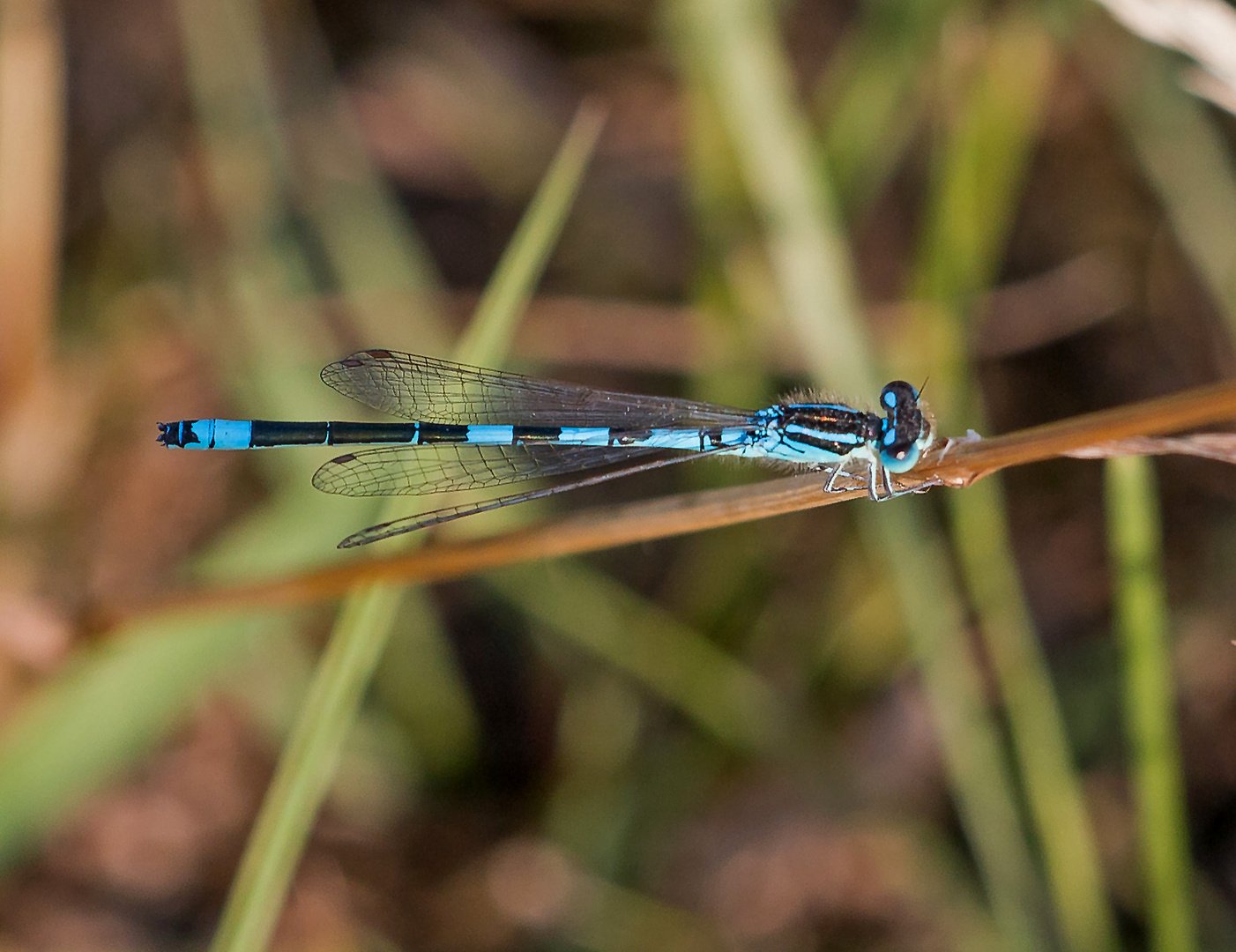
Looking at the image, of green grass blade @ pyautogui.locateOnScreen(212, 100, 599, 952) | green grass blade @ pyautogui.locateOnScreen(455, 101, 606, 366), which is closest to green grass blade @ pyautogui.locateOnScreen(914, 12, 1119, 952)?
green grass blade @ pyautogui.locateOnScreen(455, 101, 606, 366)

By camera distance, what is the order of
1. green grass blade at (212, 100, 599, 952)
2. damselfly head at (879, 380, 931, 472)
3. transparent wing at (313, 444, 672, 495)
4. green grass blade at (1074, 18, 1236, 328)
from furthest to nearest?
1. green grass blade at (1074, 18, 1236, 328)
2. transparent wing at (313, 444, 672, 495)
3. damselfly head at (879, 380, 931, 472)
4. green grass blade at (212, 100, 599, 952)

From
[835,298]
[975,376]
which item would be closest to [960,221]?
[835,298]

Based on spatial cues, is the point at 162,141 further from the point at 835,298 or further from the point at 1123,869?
the point at 1123,869

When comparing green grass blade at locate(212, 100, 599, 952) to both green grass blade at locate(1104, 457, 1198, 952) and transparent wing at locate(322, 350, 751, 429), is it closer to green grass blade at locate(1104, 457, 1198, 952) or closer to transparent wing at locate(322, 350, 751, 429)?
transparent wing at locate(322, 350, 751, 429)

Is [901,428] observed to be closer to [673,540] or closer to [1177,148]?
[673,540]

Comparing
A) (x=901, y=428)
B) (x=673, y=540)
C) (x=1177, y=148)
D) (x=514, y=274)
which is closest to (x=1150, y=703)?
(x=901, y=428)

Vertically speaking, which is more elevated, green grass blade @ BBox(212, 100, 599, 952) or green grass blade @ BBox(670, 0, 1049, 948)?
green grass blade @ BBox(670, 0, 1049, 948)

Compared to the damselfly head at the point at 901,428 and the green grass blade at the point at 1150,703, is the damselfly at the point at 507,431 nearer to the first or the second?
the damselfly head at the point at 901,428
